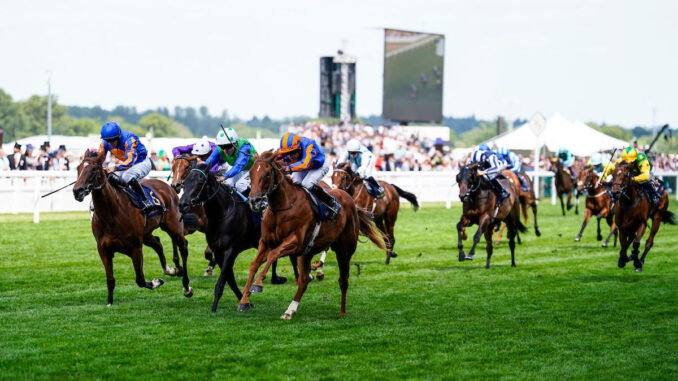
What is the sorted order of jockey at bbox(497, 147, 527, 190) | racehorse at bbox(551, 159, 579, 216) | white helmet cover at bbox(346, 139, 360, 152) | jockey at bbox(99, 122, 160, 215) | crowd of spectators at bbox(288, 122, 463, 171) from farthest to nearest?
crowd of spectators at bbox(288, 122, 463, 171) < racehorse at bbox(551, 159, 579, 216) < jockey at bbox(497, 147, 527, 190) < white helmet cover at bbox(346, 139, 360, 152) < jockey at bbox(99, 122, 160, 215)

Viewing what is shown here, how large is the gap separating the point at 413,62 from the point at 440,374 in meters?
37.5

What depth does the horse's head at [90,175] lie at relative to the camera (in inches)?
355

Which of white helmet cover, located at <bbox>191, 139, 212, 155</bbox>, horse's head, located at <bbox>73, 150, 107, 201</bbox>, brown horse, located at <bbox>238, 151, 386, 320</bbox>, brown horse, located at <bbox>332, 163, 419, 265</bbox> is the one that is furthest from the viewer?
brown horse, located at <bbox>332, 163, 419, 265</bbox>

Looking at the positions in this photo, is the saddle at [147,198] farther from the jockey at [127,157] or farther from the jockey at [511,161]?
the jockey at [511,161]

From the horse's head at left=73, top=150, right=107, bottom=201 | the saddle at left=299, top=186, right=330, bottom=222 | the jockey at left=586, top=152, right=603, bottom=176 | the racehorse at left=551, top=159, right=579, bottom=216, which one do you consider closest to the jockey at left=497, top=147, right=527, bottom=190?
the jockey at left=586, top=152, right=603, bottom=176

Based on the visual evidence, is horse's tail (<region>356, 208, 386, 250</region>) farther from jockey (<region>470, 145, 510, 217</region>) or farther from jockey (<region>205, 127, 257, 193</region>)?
jockey (<region>470, 145, 510, 217</region>)

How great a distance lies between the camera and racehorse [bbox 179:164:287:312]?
30.9 ft

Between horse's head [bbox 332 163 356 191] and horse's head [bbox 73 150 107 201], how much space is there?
223 inches

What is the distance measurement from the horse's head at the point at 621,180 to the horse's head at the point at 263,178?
19.4ft

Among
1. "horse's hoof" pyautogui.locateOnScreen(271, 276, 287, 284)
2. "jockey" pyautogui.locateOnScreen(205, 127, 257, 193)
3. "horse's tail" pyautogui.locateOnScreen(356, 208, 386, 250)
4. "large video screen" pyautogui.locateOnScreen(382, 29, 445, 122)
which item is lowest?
"horse's hoof" pyautogui.locateOnScreen(271, 276, 287, 284)

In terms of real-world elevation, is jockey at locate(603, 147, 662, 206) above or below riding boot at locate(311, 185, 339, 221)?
above

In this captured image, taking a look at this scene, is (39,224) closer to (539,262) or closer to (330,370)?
(539,262)

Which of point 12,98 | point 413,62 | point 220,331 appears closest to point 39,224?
point 220,331

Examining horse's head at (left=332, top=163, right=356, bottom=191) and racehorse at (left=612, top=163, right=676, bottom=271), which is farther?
horse's head at (left=332, top=163, right=356, bottom=191)
